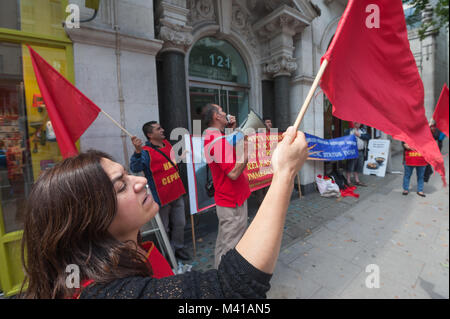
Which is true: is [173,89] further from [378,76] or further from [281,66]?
[281,66]

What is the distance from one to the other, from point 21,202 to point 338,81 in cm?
414

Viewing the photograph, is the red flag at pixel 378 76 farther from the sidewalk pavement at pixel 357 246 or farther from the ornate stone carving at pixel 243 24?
the ornate stone carving at pixel 243 24

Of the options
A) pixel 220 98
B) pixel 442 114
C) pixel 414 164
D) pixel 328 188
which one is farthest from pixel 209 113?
pixel 414 164

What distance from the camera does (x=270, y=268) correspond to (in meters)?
0.69

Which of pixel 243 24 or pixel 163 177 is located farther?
pixel 243 24

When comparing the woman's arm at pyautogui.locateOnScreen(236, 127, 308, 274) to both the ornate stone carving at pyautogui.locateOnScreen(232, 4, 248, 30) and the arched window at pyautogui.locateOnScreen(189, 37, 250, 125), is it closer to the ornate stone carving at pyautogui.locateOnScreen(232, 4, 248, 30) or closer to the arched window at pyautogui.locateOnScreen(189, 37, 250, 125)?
the arched window at pyautogui.locateOnScreen(189, 37, 250, 125)

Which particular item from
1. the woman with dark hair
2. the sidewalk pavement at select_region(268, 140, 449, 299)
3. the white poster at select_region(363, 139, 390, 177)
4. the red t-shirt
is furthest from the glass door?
the white poster at select_region(363, 139, 390, 177)

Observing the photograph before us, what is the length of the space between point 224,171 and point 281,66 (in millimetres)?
4646

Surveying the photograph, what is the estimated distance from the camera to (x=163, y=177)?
3150 mm

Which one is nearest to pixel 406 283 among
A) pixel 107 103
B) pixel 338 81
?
pixel 338 81

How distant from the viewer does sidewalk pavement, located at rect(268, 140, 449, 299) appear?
2555 millimetres

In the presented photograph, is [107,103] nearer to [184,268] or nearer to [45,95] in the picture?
[45,95]

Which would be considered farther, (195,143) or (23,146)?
(195,143)

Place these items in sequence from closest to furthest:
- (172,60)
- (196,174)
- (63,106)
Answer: (63,106) → (196,174) → (172,60)
